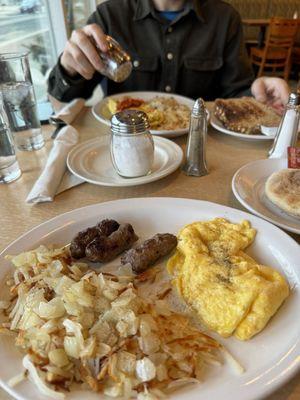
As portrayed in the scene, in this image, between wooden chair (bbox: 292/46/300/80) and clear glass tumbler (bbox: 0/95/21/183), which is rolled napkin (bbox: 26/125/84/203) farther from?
wooden chair (bbox: 292/46/300/80)

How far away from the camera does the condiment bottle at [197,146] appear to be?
145cm

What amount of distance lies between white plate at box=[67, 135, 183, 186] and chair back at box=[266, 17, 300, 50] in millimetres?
6135

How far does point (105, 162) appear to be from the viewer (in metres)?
1.59

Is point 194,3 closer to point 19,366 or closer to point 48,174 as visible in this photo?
point 48,174

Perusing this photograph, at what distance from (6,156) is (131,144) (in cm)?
57

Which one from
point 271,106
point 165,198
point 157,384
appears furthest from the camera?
point 271,106

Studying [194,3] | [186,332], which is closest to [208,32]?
[194,3]

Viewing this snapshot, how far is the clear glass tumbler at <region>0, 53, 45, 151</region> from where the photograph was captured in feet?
5.37

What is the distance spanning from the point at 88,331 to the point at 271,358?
43cm

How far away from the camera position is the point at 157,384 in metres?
0.72

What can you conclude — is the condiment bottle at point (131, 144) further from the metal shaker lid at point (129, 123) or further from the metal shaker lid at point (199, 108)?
the metal shaker lid at point (199, 108)

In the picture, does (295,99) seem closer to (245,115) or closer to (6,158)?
(245,115)

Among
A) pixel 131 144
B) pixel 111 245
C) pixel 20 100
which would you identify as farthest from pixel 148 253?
pixel 20 100

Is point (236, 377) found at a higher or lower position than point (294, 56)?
higher
